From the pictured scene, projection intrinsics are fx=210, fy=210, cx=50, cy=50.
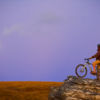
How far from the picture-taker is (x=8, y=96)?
18.3 m

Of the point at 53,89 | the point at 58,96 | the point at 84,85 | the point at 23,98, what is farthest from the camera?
the point at 23,98

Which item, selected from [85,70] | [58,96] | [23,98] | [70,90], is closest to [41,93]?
[23,98]

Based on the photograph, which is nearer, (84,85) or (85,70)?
(84,85)

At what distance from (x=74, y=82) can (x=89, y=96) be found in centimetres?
120

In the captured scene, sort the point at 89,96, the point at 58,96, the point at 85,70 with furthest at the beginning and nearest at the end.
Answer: the point at 85,70
the point at 58,96
the point at 89,96

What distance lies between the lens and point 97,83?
978 centimetres

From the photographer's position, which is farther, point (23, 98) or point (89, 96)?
point (23, 98)

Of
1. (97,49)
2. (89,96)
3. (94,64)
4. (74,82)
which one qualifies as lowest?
(89,96)

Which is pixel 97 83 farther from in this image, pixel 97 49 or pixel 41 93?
pixel 41 93

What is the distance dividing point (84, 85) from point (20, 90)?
452 inches

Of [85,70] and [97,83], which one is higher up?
[85,70]

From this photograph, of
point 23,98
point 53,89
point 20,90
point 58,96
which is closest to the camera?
point 58,96

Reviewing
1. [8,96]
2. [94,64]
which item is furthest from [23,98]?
[94,64]

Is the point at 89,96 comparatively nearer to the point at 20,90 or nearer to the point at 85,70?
the point at 85,70
